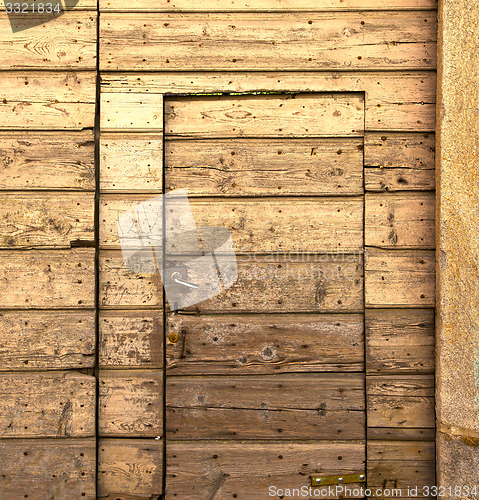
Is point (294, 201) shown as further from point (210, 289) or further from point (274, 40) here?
point (274, 40)

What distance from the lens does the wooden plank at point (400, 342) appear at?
5.62 feet

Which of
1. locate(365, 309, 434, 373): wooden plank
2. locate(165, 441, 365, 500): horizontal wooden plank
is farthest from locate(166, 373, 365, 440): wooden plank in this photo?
locate(365, 309, 434, 373): wooden plank

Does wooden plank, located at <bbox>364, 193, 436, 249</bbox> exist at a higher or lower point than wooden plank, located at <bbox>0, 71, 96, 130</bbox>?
lower

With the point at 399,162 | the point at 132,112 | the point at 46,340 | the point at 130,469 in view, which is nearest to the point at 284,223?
the point at 399,162

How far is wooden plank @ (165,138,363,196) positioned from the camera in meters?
1.73

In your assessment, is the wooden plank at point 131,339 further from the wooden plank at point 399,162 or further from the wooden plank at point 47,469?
the wooden plank at point 399,162

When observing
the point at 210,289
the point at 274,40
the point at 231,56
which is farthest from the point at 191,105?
the point at 210,289

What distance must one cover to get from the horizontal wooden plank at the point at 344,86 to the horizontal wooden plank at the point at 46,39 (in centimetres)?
17

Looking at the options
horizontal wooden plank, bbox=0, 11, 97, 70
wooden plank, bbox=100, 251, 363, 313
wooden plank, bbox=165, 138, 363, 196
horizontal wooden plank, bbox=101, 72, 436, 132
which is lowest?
wooden plank, bbox=100, 251, 363, 313

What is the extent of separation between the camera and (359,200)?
5.70 feet

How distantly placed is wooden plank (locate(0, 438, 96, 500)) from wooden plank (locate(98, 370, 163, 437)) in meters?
0.11

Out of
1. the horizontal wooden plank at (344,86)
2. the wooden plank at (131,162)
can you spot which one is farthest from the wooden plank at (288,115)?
the wooden plank at (131,162)

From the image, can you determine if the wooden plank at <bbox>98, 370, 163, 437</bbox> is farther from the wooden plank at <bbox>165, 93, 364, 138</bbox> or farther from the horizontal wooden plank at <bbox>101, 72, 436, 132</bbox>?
the horizontal wooden plank at <bbox>101, 72, 436, 132</bbox>

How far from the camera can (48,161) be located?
1716 millimetres
